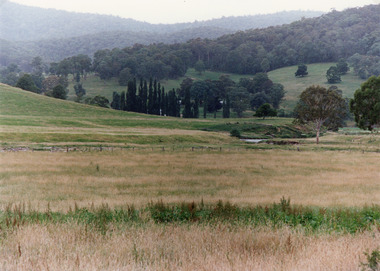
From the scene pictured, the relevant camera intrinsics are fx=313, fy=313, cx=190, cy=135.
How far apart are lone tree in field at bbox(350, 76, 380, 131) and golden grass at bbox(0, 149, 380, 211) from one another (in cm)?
2571

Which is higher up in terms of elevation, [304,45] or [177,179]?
[304,45]

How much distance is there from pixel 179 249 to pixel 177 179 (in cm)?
1169

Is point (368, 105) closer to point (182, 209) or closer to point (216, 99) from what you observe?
point (182, 209)

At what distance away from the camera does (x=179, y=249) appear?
6.57m

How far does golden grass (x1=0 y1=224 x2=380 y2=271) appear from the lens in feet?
19.6

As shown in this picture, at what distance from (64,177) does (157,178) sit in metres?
5.06

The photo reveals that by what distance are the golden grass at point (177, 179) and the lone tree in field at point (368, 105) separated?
25710 mm

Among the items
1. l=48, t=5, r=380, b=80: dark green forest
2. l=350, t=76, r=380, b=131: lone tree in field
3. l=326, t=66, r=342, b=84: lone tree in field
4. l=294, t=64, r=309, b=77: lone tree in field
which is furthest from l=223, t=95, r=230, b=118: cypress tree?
l=350, t=76, r=380, b=131: lone tree in field

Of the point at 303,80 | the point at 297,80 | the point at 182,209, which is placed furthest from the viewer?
the point at 303,80

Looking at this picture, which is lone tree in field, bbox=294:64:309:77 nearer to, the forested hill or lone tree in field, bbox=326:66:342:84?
lone tree in field, bbox=326:66:342:84

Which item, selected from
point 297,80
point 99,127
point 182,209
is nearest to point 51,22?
point 99,127

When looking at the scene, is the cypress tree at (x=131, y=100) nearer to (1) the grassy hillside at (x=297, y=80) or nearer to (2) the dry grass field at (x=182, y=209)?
(1) the grassy hillside at (x=297, y=80)

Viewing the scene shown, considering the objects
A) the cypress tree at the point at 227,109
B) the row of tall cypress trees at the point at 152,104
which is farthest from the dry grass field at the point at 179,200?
the row of tall cypress trees at the point at 152,104

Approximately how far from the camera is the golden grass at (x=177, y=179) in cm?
1333
